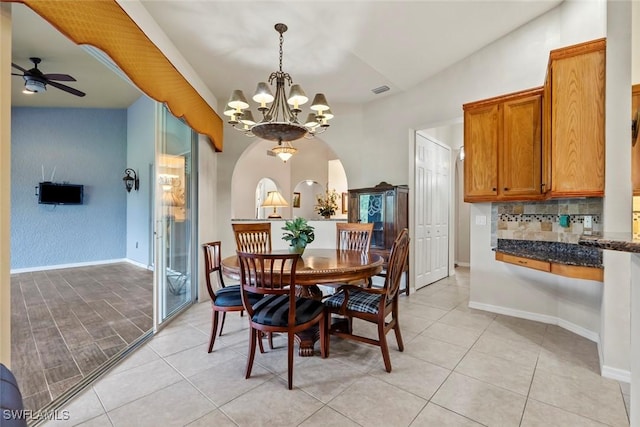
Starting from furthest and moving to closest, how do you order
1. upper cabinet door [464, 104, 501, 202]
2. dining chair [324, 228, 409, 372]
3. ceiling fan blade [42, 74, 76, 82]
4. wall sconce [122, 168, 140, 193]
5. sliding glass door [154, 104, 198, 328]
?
wall sconce [122, 168, 140, 193] → ceiling fan blade [42, 74, 76, 82] → upper cabinet door [464, 104, 501, 202] → sliding glass door [154, 104, 198, 328] → dining chair [324, 228, 409, 372]

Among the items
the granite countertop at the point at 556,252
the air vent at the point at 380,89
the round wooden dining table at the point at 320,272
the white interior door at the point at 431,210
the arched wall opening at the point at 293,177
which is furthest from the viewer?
the arched wall opening at the point at 293,177

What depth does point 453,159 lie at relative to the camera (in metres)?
5.55

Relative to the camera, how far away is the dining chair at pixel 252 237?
3055mm

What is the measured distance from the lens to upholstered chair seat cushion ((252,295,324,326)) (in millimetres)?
1981

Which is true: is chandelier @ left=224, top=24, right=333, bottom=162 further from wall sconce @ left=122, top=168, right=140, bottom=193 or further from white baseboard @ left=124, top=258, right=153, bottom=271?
wall sconce @ left=122, top=168, right=140, bottom=193

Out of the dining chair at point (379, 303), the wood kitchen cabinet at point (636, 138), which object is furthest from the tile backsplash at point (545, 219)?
the dining chair at point (379, 303)

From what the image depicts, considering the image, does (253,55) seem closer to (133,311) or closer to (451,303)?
(133,311)

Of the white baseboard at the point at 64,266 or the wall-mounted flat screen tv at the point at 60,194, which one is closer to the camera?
the white baseboard at the point at 64,266

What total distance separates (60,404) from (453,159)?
19.9ft

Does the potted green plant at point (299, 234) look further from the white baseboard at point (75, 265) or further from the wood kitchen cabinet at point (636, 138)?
the white baseboard at point (75, 265)

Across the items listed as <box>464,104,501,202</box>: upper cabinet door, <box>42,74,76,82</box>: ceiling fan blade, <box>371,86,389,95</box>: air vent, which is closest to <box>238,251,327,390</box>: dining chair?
<box>464,104,501,202</box>: upper cabinet door

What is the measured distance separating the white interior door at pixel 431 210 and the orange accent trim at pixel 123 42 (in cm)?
329

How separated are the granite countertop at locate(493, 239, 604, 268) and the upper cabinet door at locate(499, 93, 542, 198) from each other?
0.59 meters

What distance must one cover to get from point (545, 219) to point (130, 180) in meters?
7.53
